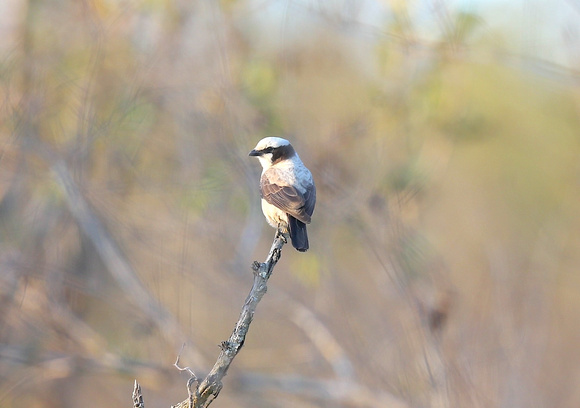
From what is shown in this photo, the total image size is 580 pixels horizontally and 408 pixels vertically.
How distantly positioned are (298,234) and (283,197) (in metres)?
0.35

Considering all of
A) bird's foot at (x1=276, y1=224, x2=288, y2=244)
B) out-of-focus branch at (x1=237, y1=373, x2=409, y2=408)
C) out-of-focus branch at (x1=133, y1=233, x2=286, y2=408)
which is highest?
out-of-focus branch at (x1=133, y1=233, x2=286, y2=408)

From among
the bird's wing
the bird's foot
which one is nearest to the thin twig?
the bird's foot

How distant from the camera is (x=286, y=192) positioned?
4.27 m

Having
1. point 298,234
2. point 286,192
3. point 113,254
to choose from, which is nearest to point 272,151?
point 286,192

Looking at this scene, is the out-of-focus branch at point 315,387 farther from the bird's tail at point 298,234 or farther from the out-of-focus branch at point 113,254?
the bird's tail at point 298,234

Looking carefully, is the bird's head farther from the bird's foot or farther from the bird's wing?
the bird's foot

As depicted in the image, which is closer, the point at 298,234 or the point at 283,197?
the point at 298,234

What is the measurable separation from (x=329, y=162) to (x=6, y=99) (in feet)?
9.87

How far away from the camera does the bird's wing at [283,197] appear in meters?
4.04

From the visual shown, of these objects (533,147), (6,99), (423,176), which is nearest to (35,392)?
(6,99)

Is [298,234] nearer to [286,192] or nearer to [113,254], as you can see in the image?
[286,192]

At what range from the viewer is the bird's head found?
16.2 ft

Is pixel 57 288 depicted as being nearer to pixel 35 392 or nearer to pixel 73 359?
pixel 73 359

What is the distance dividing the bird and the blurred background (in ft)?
3.33
